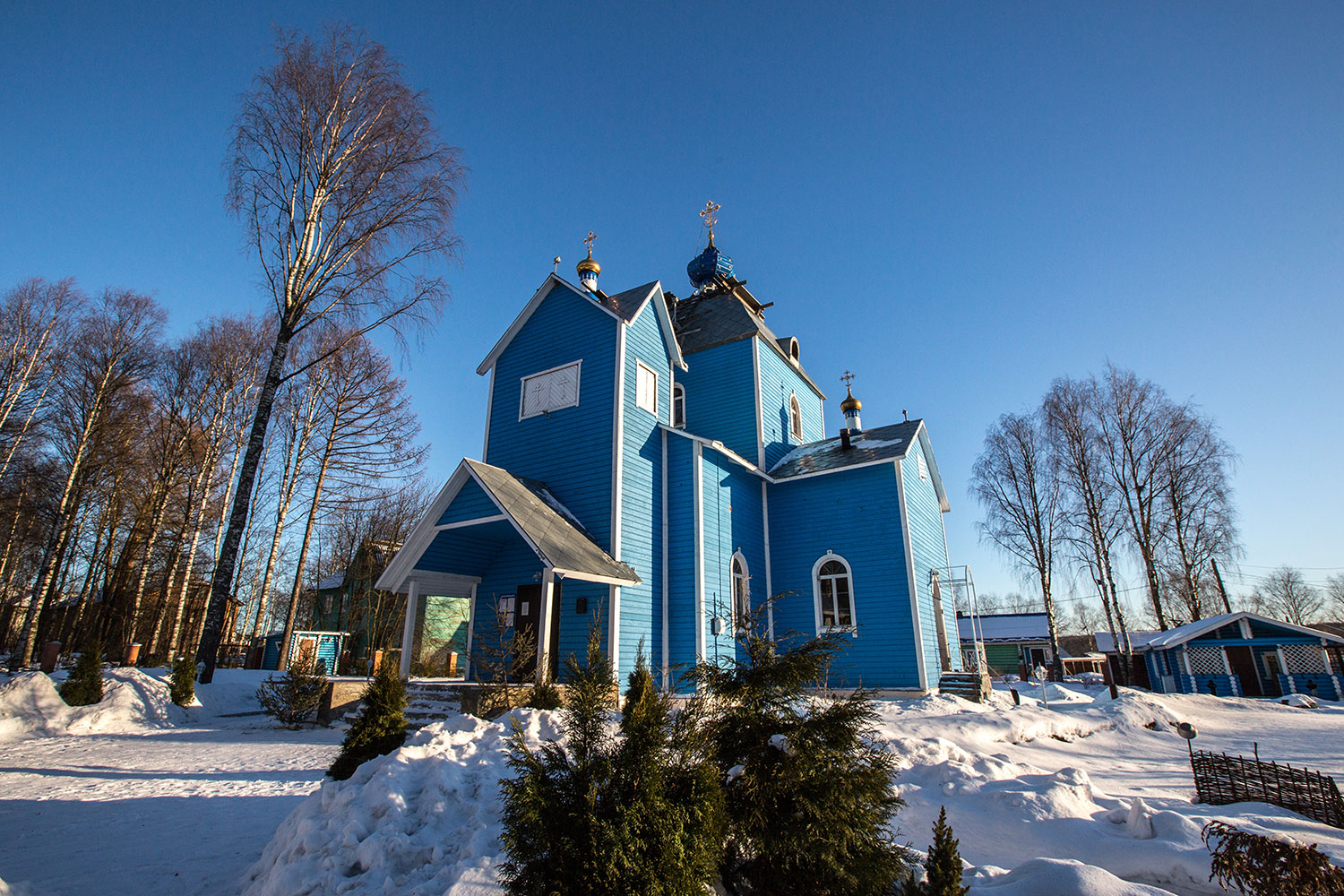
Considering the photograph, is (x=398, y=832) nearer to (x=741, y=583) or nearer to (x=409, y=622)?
(x=409, y=622)

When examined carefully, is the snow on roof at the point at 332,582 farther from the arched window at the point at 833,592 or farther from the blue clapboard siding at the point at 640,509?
the arched window at the point at 833,592

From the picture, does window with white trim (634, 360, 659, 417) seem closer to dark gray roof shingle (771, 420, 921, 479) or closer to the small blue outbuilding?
dark gray roof shingle (771, 420, 921, 479)

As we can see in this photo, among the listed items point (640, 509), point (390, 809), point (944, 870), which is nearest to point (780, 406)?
point (640, 509)

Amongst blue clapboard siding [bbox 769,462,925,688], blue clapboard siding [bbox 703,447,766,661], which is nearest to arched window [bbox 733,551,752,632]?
blue clapboard siding [bbox 703,447,766,661]

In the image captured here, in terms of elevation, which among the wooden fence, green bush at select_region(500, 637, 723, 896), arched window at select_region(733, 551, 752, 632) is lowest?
the wooden fence

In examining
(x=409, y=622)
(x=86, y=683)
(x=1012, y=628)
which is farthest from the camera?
(x=1012, y=628)

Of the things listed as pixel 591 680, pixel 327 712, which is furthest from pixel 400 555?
pixel 591 680

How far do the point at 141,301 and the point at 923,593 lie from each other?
900 inches

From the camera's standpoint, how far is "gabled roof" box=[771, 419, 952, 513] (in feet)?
48.0

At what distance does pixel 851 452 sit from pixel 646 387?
5.32 m

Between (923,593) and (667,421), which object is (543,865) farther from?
(923,593)

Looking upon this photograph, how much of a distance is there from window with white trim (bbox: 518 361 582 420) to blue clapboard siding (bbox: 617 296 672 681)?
121cm

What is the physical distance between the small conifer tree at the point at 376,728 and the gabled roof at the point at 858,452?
416 inches

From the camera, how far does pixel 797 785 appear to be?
13.0ft
